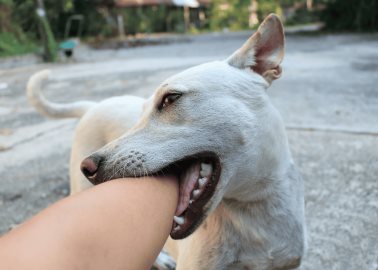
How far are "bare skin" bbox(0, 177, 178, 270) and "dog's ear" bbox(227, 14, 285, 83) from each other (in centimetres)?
80

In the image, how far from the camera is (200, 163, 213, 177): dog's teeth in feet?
5.27

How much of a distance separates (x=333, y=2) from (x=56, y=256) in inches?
787

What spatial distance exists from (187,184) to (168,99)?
384 millimetres

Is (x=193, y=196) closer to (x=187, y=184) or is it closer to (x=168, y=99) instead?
(x=187, y=184)

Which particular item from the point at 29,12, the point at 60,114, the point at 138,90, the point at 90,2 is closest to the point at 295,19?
the point at 90,2

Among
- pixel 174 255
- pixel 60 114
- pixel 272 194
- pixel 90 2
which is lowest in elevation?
pixel 174 255

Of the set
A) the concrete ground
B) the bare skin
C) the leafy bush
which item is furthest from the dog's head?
the leafy bush

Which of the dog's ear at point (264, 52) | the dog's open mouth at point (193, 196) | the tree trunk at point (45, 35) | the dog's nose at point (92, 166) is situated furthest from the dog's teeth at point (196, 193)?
the tree trunk at point (45, 35)

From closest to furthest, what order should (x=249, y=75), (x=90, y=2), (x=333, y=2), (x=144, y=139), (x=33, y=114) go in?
(x=144, y=139) < (x=249, y=75) < (x=33, y=114) < (x=333, y=2) < (x=90, y=2)

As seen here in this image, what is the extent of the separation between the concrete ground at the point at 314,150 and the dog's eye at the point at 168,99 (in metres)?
1.24

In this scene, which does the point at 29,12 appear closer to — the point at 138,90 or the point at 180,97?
the point at 138,90

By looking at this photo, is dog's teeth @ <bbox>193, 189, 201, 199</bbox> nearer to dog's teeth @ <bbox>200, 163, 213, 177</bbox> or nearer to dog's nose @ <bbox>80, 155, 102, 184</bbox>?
dog's teeth @ <bbox>200, 163, 213, 177</bbox>

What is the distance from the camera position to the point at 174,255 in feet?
7.68

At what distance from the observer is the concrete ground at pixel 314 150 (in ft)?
8.23
